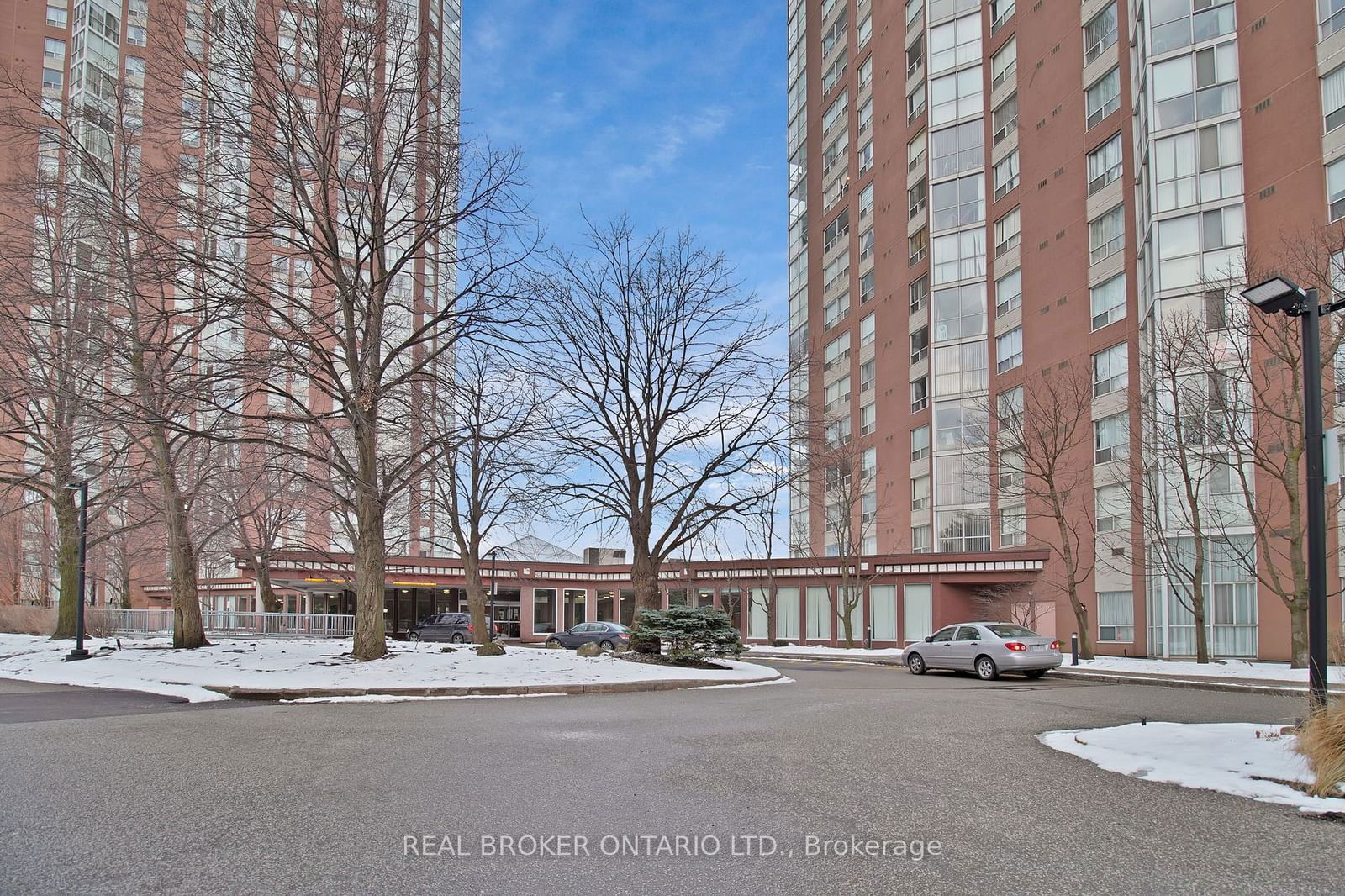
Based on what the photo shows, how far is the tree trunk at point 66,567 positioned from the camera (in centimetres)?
2633

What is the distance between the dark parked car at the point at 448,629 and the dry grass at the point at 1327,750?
3707 centimetres

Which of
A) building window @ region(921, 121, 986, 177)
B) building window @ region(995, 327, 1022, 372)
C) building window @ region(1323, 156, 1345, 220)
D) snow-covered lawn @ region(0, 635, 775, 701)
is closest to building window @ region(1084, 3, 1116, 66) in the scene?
building window @ region(921, 121, 986, 177)

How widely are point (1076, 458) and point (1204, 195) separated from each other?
11045 millimetres

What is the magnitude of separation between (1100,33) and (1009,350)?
13.7 meters

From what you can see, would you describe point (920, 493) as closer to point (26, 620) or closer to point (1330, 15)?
point (1330, 15)

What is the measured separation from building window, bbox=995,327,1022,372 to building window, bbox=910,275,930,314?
5.67 meters

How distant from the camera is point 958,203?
157 feet

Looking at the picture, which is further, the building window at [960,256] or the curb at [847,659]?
the building window at [960,256]

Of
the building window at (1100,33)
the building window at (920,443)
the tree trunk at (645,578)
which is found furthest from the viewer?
the building window at (920,443)

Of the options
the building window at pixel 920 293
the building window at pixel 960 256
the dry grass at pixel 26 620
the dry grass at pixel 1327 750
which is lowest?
the dry grass at pixel 26 620

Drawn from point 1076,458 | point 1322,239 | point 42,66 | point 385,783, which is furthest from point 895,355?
point 42,66

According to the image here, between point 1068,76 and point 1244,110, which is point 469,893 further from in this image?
point 1068,76

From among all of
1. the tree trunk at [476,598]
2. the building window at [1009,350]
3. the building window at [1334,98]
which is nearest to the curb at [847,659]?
the tree trunk at [476,598]

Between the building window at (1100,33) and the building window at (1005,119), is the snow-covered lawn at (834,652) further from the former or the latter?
the building window at (1100,33)
